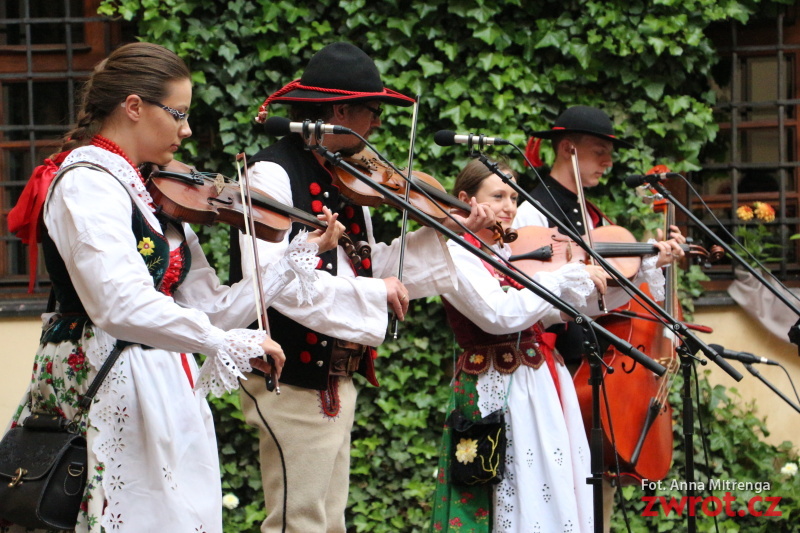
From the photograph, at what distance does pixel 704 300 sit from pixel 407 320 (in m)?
1.54

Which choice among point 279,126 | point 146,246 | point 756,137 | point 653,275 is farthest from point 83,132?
point 756,137

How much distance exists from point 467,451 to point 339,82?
134 centimetres

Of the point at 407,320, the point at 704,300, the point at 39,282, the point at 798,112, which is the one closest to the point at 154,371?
the point at 407,320

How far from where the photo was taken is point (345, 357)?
2938 mm

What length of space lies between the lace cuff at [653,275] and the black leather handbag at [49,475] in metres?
2.22

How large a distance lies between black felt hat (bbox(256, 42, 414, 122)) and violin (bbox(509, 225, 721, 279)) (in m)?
0.85

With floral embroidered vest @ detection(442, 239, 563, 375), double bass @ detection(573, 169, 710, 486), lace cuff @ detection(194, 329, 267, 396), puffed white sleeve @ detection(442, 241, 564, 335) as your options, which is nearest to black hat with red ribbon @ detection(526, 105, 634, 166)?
double bass @ detection(573, 169, 710, 486)

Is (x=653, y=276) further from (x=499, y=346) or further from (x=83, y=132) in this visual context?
(x=83, y=132)

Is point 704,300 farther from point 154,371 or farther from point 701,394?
point 154,371

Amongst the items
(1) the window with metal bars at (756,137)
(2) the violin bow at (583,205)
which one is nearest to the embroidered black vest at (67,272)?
(2) the violin bow at (583,205)

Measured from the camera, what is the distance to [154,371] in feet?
7.60

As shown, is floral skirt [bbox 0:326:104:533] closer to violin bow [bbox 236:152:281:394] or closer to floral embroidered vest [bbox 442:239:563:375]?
violin bow [bbox 236:152:281:394]

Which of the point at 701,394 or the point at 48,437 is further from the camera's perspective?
the point at 701,394

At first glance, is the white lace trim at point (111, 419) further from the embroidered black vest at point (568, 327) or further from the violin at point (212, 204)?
the embroidered black vest at point (568, 327)
